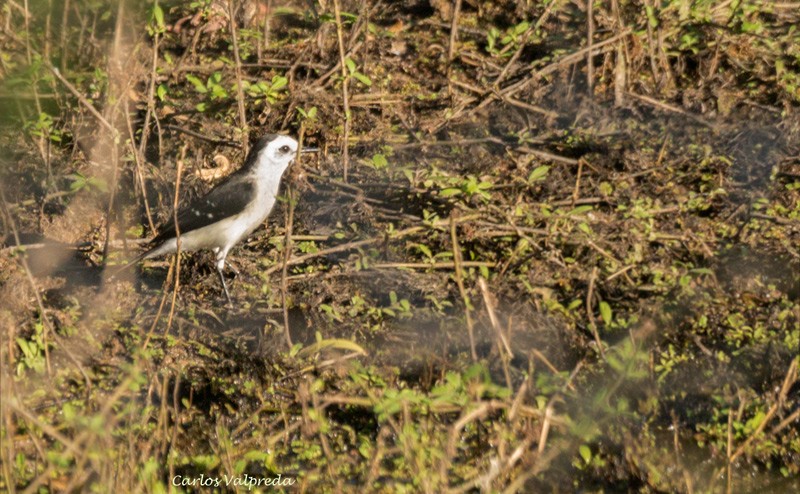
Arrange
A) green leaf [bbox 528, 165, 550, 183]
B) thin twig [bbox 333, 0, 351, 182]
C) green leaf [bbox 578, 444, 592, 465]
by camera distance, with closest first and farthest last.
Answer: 1. green leaf [bbox 578, 444, 592, 465]
2. green leaf [bbox 528, 165, 550, 183]
3. thin twig [bbox 333, 0, 351, 182]

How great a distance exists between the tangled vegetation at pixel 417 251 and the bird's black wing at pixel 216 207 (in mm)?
234

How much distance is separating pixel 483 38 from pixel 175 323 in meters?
3.36

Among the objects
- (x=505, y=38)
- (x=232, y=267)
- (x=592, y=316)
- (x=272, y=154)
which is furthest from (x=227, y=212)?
(x=505, y=38)

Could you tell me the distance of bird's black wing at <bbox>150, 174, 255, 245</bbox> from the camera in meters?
6.59

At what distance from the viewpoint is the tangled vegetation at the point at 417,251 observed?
195 inches

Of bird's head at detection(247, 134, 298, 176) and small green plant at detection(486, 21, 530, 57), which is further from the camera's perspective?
small green plant at detection(486, 21, 530, 57)

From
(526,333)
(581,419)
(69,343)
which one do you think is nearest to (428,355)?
(526,333)

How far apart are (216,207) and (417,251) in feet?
4.08

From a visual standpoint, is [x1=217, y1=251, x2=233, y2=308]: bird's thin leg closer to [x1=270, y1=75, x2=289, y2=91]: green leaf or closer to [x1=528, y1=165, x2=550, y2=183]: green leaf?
[x1=270, y1=75, x2=289, y2=91]: green leaf

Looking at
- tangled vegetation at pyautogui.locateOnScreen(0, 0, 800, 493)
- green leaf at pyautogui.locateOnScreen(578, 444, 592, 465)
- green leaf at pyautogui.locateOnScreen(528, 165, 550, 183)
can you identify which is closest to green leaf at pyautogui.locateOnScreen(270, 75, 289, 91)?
tangled vegetation at pyautogui.locateOnScreen(0, 0, 800, 493)

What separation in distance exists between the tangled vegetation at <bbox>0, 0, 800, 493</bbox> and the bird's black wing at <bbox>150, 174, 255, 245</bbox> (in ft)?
0.77

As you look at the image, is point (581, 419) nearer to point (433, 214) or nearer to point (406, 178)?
point (433, 214)

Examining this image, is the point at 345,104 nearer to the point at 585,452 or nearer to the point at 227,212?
the point at 227,212

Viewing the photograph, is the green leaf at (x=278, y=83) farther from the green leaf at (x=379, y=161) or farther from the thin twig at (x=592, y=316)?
the thin twig at (x=592, y=316)
